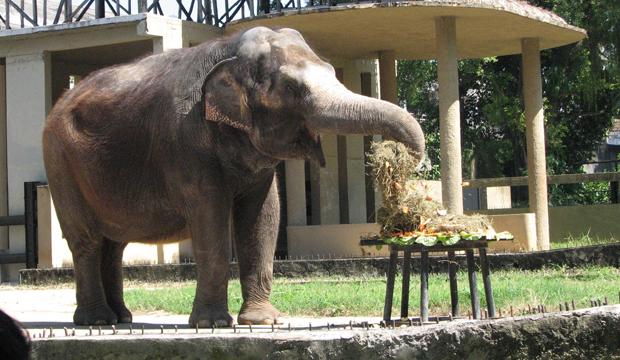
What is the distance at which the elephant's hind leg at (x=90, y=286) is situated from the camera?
9648mm

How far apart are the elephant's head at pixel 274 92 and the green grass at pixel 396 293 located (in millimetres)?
2384

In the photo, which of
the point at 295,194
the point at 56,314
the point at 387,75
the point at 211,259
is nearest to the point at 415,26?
the point at 387,75

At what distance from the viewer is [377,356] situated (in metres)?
6.41

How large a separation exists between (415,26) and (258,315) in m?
11.0

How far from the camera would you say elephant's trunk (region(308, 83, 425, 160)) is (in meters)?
7.69

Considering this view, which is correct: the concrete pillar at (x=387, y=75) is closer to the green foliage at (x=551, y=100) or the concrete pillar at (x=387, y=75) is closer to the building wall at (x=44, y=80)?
the building wall at (x=44, y=80)

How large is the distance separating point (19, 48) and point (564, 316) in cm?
1433

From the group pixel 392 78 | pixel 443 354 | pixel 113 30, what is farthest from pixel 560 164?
pixel 443 354

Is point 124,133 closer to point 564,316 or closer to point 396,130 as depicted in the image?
point 396,130

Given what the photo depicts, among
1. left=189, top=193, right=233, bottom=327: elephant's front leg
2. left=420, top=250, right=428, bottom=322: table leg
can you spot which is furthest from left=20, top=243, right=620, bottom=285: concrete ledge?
left=189, top=193, right=233, bottom=327: elephant's front leg

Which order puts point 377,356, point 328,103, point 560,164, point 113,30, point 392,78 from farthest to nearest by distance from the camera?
point 560,164 < point 392,78 < point 113,30 < point 328,103 < point 377,356

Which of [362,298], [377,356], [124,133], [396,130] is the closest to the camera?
[377,356]

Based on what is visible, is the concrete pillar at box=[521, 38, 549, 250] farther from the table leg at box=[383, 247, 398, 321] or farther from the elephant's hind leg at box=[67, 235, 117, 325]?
the table leg at box=[383, 247, 398, 321]

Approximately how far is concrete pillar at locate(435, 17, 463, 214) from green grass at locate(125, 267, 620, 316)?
3.10 metres
